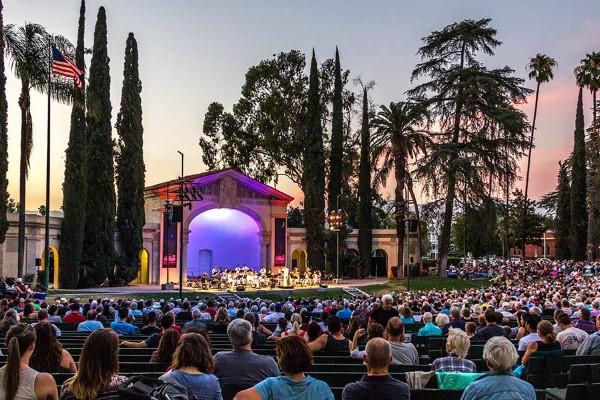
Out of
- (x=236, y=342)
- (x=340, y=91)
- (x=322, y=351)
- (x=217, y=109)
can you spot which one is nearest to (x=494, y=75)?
(x=340, y=91)

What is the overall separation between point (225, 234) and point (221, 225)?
34.4 inches

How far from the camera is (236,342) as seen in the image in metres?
5.70

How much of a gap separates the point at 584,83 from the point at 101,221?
38.2m

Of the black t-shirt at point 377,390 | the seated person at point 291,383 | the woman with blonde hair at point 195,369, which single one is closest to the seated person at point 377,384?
the black t-shirt at point 377,390

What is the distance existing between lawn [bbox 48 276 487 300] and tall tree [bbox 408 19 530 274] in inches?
208

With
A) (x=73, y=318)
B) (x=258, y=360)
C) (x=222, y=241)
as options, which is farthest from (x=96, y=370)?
(x=222, y=241)

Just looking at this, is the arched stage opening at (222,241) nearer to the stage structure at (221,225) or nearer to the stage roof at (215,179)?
the stage structure at (221,225)

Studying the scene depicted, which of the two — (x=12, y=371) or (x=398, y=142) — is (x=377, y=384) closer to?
(x=12, y=371)

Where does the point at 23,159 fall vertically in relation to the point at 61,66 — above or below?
below

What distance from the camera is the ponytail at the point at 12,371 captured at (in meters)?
4.37

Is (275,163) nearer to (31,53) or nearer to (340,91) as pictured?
(340,91)

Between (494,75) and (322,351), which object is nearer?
(322,351)

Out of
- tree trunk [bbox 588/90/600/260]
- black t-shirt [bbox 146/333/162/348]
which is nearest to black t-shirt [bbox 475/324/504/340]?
black t-shirt [bbox 146/333/162/348]

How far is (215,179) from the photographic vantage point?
45.3 metres
